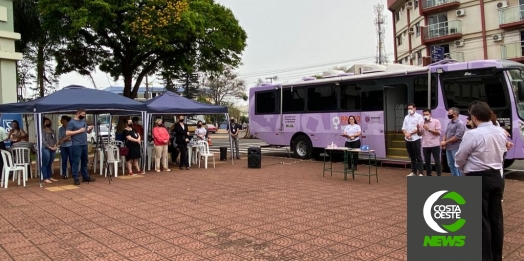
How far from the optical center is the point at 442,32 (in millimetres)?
32062

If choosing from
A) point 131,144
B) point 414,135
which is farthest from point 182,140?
point 414,135

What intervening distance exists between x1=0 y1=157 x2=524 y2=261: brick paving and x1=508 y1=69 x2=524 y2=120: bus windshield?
1.84 meters

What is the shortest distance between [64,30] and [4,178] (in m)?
10.7

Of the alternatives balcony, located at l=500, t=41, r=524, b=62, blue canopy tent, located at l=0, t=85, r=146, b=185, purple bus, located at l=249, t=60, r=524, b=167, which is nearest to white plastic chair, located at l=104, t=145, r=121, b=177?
blue canopy tent, located at l=0, t=85, r=146, b=185

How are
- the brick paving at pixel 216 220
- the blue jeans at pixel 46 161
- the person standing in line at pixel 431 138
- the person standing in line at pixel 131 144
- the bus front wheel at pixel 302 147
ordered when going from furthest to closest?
the bus front wheel at pixel 302 147
the person standing in line at pixel 131 144
the blue jeans at pixel 46 161
the person standing in line at pixel 431 138
the brick paving at pixel 216 220

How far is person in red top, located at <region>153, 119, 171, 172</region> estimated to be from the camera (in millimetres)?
11906

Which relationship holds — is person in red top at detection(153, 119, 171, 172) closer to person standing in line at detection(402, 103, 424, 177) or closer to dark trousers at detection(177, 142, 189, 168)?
dark trousers at detection(177, 142, 189, 168)

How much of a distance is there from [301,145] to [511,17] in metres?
22.4

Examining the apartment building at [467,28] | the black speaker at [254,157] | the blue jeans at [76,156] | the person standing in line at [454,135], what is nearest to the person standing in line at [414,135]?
the person standing in line at [454,135]

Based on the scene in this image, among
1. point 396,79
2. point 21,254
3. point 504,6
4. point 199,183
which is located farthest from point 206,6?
point 504,6

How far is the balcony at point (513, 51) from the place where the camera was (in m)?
27.6

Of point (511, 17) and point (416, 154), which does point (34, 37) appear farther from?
point (511, 17)

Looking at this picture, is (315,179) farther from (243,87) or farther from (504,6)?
(243,87)

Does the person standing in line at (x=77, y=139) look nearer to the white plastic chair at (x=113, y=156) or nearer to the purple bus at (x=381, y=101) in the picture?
the white plastic chair at (x=113, y=156)
